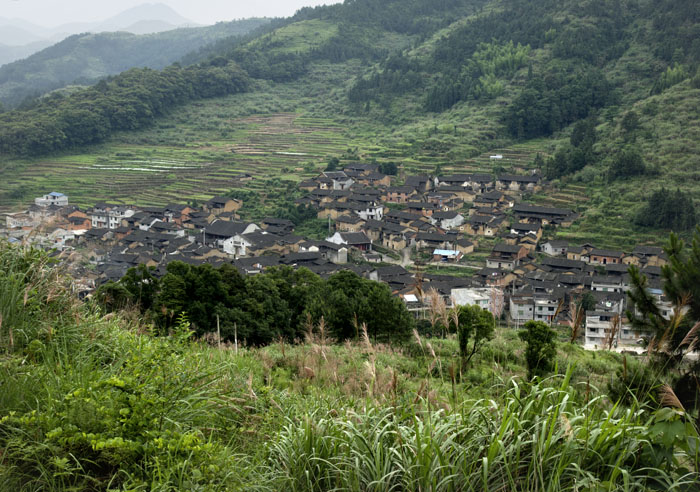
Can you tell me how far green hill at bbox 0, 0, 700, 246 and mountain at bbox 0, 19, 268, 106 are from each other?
3819cm

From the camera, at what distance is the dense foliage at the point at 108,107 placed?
37.8 metres

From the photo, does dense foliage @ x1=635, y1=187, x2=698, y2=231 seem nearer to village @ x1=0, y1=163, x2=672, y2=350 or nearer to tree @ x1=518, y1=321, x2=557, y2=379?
village @ x1=0, y1=163, x2=672, y2=350

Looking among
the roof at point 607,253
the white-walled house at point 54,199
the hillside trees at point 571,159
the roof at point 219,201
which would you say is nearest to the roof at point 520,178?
the hillside trees at point 571,159

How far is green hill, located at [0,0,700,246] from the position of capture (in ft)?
98.1

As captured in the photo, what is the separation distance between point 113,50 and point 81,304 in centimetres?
13070

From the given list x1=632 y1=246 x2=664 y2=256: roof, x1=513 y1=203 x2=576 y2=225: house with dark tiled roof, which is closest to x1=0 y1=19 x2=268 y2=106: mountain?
x1=513 y1=203 x2=576 y2=225: house with dark tiled roof

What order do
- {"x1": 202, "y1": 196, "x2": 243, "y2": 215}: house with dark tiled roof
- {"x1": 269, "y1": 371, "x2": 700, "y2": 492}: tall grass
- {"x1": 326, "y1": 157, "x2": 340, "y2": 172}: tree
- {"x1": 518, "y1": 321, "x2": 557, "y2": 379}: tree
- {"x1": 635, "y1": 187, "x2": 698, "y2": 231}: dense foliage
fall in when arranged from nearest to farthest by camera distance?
{"x1": 269, "y1": 371, "x2": 700, "y2": 492}: tall grass, {"x1": 518, "y1": 321, "x2": 557, "y2": 379}: tree, {"x1": 635, "y1": 187, "x2": 698, "y2": 231}: dense foliage, {"x1": 202, "y1": 196, "x2": 243, "y2": 215}: house with dark tiled roof, {"x1": 326, "y1": 157, "x2": 340, "y2": 172}: tree

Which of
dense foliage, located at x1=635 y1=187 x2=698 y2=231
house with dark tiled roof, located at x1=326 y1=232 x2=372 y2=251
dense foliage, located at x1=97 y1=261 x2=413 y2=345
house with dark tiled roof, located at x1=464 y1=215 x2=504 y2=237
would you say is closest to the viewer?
dense foliage, located at x1=97 y1=261 x2=413 y2=345

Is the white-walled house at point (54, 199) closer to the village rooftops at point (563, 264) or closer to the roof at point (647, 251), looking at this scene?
the village rooftops at point (563, 264)

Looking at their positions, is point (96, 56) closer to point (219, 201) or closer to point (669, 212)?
point (219, 201)

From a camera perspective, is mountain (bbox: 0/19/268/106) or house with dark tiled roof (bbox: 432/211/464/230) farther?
mountain (bbox: 0/19/268/106)

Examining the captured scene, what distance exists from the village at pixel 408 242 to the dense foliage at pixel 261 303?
7728mm

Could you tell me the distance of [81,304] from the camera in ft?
11.2

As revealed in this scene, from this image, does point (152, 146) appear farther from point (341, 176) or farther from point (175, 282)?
point (175, 282)
